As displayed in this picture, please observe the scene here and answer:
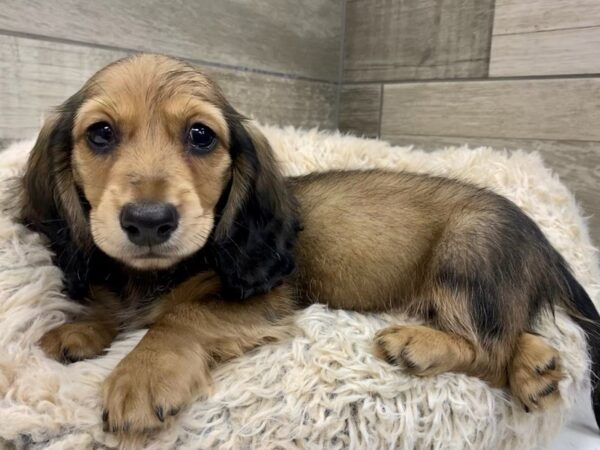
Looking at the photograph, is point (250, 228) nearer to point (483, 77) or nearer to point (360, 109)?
point (483, 77)

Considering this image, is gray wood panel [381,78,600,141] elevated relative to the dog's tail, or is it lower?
elevated

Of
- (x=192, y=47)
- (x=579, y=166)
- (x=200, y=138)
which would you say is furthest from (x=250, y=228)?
(x=579, y=166)

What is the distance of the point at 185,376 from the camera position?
1.17 m

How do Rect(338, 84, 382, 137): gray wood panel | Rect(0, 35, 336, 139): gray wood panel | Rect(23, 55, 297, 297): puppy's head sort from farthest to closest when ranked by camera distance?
Rect(338, 84, 382, 137): gray wood panel → Rect(0, 35, 336, 139): gray wood panel → Rect(23, 55, 297, 297): puppy's head

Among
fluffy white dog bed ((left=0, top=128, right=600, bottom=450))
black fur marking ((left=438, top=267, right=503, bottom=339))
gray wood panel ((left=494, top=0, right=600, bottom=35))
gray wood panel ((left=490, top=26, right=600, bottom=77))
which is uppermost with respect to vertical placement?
gray wood panel ((left=494, top=0, right=600, bottom=35))

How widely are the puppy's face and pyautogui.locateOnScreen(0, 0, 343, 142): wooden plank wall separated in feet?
2.86

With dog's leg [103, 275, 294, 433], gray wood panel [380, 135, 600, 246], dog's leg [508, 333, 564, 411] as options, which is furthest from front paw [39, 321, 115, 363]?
gray wood panel [380, 135, 600, 246]

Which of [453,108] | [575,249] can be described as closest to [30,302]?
[575,249]

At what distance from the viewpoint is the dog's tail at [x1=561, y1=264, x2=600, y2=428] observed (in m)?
1.60

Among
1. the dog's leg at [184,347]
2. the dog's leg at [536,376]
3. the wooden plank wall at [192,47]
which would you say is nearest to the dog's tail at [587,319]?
the dog's leg at [536,376]

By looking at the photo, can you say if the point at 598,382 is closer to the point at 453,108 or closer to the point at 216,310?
the point at 216,310

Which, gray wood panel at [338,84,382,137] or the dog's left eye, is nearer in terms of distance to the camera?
the dog's left eye

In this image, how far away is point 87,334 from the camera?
4.66 feet

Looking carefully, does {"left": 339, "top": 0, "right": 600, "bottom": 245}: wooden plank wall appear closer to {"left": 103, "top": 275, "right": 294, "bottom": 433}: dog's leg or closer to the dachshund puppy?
the dachshund puppy
